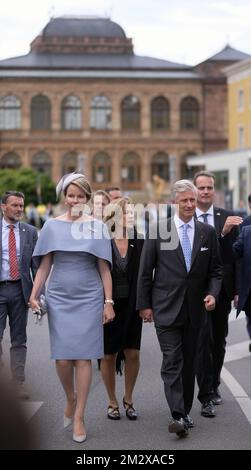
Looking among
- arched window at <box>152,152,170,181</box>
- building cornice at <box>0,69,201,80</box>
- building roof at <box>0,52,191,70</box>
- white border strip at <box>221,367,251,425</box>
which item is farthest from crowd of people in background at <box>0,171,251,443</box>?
arched window at <box>152,152,170,181</box>

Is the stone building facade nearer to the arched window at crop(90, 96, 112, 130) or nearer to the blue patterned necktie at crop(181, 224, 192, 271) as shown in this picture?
the arched window at crop(90, 96, 112, 130)

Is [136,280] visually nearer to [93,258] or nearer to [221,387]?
[93,258]

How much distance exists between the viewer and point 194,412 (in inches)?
329

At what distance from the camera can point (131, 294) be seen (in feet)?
27.1

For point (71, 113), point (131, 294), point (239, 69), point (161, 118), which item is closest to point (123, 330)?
point (131, 294)

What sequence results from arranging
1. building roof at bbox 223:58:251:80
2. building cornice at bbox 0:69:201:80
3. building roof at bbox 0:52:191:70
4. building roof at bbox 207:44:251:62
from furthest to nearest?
building roof at bbox 207:44:251:62
building roof at bbox 0:52:191:70
building cornice at bbox 0:69:201:80
building roof at bbox 223:58:251:80

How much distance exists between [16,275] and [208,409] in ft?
7.78

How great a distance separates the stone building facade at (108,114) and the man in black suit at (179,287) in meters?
93.8

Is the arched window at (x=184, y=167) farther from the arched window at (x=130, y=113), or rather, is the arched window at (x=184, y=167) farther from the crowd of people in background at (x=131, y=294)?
the crowd of people in background at (x=131, y=294)

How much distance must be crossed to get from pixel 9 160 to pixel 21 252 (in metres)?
93.3

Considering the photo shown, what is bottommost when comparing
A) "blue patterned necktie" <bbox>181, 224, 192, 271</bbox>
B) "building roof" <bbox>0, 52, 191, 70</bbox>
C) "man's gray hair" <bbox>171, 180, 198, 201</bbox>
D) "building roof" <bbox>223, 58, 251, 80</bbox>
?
"blue patterned necktie" <bbox>181, 224, 192, 271</bbox>

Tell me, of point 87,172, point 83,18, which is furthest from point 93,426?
point 83,18

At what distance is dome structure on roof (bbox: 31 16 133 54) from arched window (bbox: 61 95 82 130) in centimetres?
617

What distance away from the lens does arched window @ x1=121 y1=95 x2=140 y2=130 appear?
104 meters
